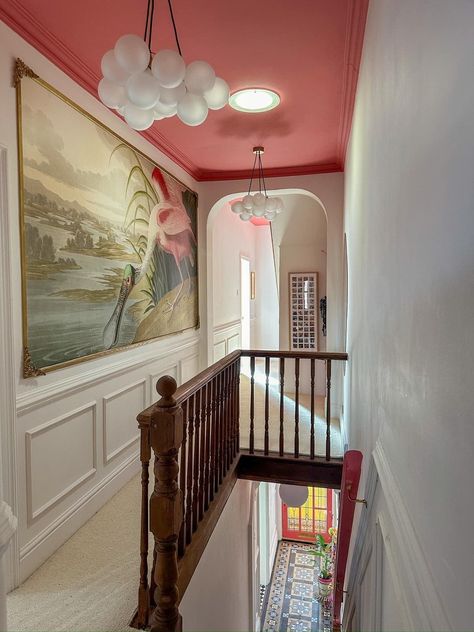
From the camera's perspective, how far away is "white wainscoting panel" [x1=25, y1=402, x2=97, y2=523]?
2.26 meters

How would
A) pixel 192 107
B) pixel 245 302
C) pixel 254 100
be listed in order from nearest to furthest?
pixel 192 107
pixel 254 100
pixel 245 302

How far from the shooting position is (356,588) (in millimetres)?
2025

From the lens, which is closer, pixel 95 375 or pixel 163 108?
Result: pixel 163 108

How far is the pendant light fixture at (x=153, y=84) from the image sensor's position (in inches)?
66.4

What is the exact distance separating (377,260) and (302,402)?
4.09 m

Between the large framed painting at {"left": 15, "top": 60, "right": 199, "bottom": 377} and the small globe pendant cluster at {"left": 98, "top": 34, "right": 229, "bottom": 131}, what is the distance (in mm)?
602

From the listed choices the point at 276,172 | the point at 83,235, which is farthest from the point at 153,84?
the point at 276,172

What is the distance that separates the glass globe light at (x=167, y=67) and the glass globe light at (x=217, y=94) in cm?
20

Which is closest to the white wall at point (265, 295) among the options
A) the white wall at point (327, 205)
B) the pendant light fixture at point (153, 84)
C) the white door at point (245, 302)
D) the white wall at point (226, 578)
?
the white door at point (245, 302)

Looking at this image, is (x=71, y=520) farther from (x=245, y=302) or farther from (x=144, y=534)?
(x=245, y=302)

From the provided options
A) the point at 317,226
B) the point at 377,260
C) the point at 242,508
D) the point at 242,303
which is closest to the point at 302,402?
the point at 242,508

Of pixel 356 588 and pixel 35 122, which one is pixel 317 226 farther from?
pixel 356 588

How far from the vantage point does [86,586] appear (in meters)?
2.13

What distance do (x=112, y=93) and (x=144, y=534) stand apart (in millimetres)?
2006
